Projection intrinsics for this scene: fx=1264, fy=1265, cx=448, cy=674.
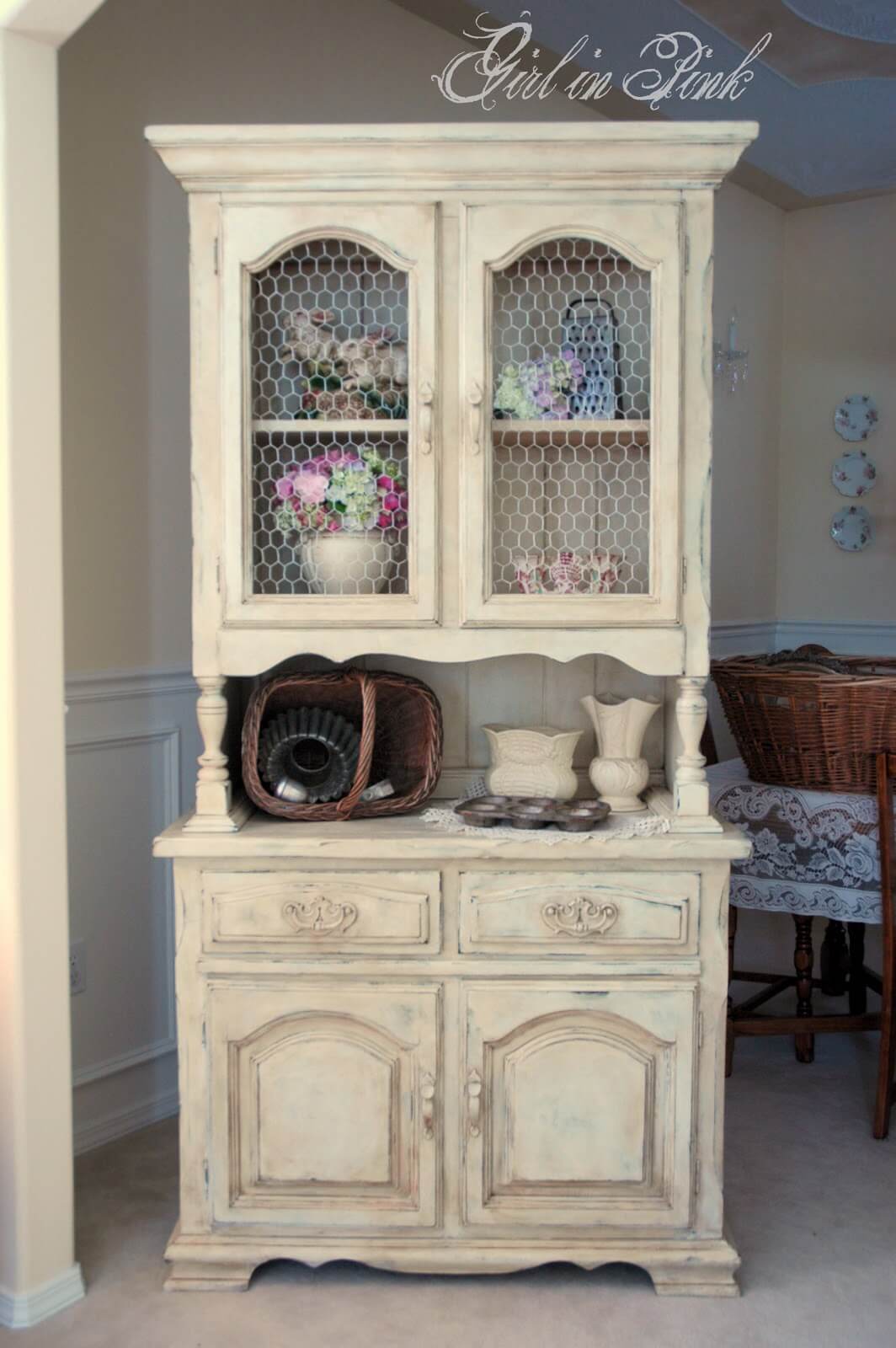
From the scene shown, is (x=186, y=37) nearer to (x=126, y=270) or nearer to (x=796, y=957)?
(x=126, y=270)

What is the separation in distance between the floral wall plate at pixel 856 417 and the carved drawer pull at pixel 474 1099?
3466 millimetres

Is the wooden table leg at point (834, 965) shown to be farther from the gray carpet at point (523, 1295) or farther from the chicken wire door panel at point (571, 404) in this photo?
the chicken wire door panel at point (571, 404)

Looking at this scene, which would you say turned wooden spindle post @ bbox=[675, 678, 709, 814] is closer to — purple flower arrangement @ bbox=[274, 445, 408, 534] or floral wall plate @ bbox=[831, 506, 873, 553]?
purple flower arrangement @ bbox=[274, 445, 408, 534]

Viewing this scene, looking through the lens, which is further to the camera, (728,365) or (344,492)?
(728,365)

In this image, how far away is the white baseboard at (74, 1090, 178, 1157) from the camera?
2.77 meters

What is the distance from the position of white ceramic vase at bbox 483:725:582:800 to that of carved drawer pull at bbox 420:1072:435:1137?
54cm

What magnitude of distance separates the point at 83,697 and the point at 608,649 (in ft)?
3.86

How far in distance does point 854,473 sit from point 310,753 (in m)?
3.17

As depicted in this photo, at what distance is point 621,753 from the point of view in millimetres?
2400

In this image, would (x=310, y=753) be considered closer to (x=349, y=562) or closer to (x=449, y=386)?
(x=349, y=562)

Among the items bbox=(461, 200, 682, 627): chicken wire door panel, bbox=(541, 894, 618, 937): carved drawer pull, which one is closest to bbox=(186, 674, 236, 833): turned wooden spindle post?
bbox=(461, 200, 682, 627): chicken wire door panel

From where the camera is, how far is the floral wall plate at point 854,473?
4840mm

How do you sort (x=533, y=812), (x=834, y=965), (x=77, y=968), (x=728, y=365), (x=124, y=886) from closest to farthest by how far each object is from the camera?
(x=533, y=812) < (x=77, y=968) < (x=124, y=886) < (x=834, y=965) < (x=728, y=365)

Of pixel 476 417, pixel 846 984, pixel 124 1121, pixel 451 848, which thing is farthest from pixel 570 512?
pixel 846 984
